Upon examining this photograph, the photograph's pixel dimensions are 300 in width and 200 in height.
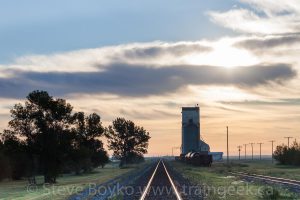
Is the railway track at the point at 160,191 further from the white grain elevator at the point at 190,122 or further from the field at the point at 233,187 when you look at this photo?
the white grain elevator at the point at 190,122

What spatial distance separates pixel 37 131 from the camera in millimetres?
62125

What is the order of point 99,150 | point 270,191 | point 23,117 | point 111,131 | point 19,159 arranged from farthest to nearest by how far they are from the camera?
point 111,131, point 99,150, point 19,159, point 23,117, point 270,191

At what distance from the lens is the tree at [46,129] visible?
202 ft

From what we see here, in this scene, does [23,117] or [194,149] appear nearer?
[23,117]

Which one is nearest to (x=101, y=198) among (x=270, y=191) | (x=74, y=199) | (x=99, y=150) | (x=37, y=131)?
(x=74, y=199)

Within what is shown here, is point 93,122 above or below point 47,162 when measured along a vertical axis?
above

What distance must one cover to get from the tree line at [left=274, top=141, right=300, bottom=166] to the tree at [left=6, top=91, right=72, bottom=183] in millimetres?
60252

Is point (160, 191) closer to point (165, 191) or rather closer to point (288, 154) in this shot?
point (165, 191)

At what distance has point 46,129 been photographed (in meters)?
62.5

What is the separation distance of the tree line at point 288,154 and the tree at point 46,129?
60.3 meters

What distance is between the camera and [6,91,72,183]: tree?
202ft

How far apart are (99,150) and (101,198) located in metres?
101

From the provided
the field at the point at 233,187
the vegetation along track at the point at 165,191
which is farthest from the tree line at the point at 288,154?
the vegetation along track at the point at 165,191

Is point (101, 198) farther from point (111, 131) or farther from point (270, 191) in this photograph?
point (111, 131)
